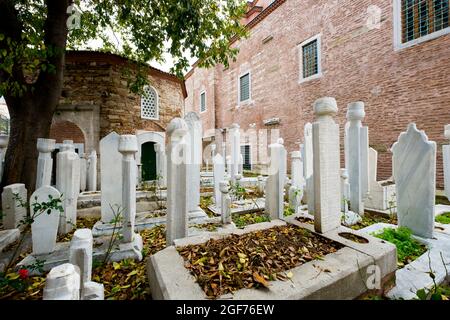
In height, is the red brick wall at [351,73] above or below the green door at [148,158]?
above

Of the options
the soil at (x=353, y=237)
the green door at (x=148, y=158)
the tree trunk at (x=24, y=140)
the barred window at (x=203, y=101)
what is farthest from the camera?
the barred window at (x=203, y=101)

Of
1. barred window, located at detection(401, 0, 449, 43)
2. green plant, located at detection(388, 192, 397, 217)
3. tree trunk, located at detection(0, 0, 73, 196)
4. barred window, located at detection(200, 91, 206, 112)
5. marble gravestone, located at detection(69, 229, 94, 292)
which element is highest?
barred window, located at detection(200, 91, 206, 112)

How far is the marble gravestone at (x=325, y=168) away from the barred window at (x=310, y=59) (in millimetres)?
9548

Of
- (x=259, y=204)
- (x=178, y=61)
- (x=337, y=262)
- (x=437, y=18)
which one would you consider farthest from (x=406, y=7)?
(x=337, y=262)

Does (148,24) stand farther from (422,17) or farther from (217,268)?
(422,17)

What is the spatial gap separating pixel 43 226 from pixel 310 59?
1229cm

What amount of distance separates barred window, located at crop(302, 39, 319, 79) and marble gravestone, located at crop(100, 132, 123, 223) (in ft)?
34.7

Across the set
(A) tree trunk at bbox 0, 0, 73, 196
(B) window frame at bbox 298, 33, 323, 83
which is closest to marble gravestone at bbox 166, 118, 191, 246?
(A) tree trunk at bbox 0, 0, 73, 196

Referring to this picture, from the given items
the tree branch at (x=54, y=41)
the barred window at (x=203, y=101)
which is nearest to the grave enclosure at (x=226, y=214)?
the tree branch at (x=54, y=41)

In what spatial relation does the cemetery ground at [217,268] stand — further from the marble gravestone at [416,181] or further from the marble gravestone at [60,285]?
the marble gravestone at [60,285]

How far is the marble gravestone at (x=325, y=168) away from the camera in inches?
92.3

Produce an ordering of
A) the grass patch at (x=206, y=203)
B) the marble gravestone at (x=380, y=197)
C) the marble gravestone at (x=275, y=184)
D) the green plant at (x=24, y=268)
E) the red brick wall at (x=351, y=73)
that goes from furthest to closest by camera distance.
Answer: the red brick wall at (x=351, y=73), the grass patch at (x=206, y=203), the marble gravestone at (x=380, y=197), the marble gravestone at (x=275, y=184), the green plant at (x=24, y=268)

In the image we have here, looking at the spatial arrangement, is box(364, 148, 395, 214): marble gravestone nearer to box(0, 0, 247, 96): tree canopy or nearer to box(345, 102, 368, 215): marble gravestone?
box(345, 102, 368, 215): marble gravestone

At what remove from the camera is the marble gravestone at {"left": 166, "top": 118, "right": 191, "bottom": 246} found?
2439 mm
